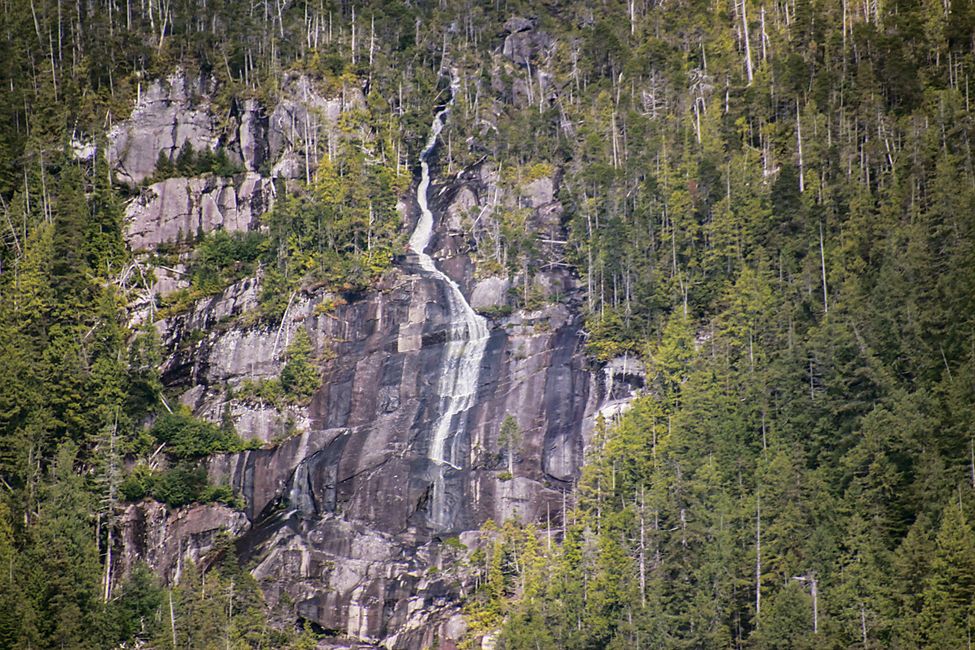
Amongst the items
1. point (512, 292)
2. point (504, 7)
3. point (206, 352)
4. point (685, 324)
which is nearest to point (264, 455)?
point (206, 352)

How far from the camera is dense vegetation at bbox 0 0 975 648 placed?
76188 millimetres

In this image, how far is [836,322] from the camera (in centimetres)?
8381

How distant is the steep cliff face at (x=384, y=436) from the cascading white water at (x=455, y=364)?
36 centimetres

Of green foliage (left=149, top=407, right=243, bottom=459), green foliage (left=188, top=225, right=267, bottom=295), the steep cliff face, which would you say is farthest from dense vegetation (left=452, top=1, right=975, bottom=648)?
green foliage (left=188, top=225, right=267, bottom=295)

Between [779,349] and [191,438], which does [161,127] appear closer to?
[191,438]

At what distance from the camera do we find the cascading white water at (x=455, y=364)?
95.8 meters

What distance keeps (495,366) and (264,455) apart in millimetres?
17322

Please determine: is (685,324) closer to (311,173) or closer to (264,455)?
(264,455)

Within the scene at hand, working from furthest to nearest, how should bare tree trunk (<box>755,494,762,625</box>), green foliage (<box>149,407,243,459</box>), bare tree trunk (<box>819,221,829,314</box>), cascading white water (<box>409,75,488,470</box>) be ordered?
green foliage (<box>149,407,243,459</box>) → cascading white water (<box>409,75,488,470</box>) → bare tree trunk (<box>819,221,829,314</box>) → bare tree trunk (<box>755,494,762,625</box>)

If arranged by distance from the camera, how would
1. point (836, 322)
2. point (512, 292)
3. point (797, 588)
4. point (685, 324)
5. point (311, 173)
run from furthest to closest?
point (311, 173) < point (512, 292) < point (685, 324) < point (836, 322) < point (797, 588)

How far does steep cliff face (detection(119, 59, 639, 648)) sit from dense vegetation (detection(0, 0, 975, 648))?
187 cm

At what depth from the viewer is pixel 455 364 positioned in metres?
100

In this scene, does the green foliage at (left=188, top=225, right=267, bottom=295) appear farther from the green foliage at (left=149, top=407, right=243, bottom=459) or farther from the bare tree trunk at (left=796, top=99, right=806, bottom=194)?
the bare tree trunk at (left=796, top=99, right=806, bottom=194)

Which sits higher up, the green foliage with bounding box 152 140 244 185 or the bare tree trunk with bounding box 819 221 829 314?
the green foliage with bounding box 152 140 244 185
